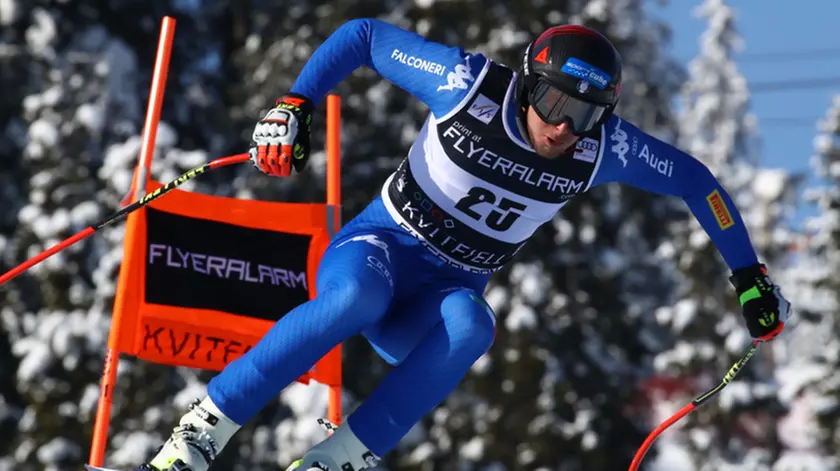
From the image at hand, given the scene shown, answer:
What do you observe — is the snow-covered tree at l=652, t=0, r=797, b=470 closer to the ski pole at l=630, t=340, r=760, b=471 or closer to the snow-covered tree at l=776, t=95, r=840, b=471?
the snow-covered tree at l=776, t=95, r=840, b=471

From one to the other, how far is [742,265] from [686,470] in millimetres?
12108

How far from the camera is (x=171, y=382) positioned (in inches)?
549

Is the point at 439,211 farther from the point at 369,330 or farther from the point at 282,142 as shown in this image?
the point at 282,142

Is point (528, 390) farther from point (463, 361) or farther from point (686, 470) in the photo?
point (463, 361)

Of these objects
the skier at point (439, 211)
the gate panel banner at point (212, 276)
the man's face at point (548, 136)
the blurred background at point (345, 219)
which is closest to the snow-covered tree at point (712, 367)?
the blurred background at point (345, 219)

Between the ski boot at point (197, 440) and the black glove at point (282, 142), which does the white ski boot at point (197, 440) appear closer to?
the ski boot at point (197, 440)

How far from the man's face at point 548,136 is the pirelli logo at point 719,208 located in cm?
60

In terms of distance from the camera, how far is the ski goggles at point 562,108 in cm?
448

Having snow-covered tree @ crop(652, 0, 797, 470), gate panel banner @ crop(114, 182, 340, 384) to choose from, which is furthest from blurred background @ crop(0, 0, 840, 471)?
gate panel banner @ crop(114, 182, 340, 384)

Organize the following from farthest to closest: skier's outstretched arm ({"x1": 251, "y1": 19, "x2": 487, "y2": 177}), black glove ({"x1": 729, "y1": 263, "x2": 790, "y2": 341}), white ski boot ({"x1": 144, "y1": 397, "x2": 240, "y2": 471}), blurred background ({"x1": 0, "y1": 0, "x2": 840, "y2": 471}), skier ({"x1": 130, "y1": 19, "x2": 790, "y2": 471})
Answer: blurred background ({"x1": 0, "y1": 0, "x2": 840, "y2": 471}) → black glove ({"x1": 729, "y1": 263, "x2": 790, "y2": 341}) → skier's outstretched arm ({"x1": 251, "y1": 19, "x2": 487, "y2": 177}) → skier ({"x1": 130, "y1": 19, "x2": 790, "y2": 471}) → white ski boot ({"x1": 144, "y1": 397, "x2": 240, "y2": 471})

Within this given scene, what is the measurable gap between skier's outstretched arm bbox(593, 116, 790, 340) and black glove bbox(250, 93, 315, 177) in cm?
106

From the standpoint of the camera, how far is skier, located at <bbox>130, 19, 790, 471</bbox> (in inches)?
170

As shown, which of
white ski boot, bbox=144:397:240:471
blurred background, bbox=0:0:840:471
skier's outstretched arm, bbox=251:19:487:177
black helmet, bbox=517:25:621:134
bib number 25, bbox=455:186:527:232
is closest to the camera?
white ski boot, bbox=144:397:240:471

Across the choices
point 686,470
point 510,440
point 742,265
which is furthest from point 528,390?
point 742,265
